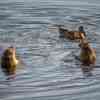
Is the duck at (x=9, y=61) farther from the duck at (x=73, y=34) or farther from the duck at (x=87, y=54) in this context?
the duck at (x=73, y=34)

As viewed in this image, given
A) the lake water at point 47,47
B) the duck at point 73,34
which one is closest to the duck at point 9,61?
the lake water at point 47,47

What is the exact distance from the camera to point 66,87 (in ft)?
35.6

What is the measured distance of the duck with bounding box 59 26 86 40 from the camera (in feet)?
48.1

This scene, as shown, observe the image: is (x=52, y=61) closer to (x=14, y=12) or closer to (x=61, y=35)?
(x=61, y=35)

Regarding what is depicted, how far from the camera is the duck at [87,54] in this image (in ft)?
41.6

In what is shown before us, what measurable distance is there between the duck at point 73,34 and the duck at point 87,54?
48.5 inches

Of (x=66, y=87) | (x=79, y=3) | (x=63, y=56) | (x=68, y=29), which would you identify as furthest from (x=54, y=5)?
(x=66, y=87)

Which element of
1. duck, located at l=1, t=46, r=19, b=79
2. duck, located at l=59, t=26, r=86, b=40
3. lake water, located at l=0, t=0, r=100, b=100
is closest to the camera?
lake water, located at l=0, t=0, r=100, b=100

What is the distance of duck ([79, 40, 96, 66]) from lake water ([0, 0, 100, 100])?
0.49ft

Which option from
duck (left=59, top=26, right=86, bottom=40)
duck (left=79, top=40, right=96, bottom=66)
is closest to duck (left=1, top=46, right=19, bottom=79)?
duck (left=79, top=40, right=96, bottom=66)

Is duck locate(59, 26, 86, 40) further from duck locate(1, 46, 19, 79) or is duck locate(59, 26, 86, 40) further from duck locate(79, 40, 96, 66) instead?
duck locate(1, 46, 19, 79)

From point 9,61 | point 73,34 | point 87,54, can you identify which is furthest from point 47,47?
point 73,34

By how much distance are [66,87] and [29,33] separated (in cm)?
425

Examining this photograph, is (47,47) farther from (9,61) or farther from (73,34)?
(73,34)
